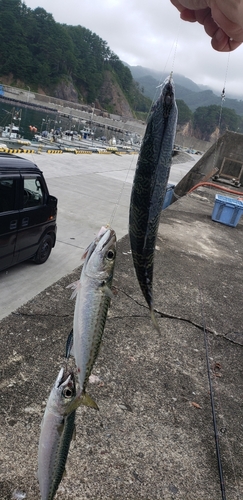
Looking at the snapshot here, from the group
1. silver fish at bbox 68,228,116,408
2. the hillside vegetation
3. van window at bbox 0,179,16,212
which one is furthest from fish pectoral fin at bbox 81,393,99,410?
the hillside vegetation

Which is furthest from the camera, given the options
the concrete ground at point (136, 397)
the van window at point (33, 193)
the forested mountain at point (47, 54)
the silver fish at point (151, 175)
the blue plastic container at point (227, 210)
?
the forested mountain at point (47, 54)

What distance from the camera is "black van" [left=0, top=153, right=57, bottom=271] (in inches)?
270

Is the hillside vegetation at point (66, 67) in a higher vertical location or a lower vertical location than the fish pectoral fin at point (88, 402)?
higher

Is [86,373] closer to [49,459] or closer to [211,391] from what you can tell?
[49,459]

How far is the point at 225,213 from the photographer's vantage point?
12.4 meters

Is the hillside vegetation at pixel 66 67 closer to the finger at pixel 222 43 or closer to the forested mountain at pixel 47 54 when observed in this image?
the forested mountain at pixel 47 54

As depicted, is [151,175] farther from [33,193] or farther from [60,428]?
[33,193]

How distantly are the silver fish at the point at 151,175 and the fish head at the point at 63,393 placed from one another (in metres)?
0.57

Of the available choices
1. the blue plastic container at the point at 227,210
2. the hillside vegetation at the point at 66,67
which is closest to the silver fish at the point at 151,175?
the blue plastic container at the point at 227,210

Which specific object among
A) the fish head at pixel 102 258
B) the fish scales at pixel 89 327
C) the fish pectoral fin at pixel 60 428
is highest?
the fish head at pixel 102 258

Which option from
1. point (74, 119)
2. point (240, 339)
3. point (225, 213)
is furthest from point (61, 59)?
point (240, 339)

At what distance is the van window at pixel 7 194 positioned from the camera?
6727 millimetres

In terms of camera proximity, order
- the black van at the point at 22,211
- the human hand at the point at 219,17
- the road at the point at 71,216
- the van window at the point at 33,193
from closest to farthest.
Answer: the human hand at the point at 219,17 < the black van at the point at 22,211 < the van window at the point at 33,193 < the road at the point at 71,216

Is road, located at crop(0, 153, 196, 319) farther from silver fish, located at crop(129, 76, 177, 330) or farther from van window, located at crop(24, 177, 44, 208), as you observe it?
van window, located at crop(24, 177, 44, 208)
